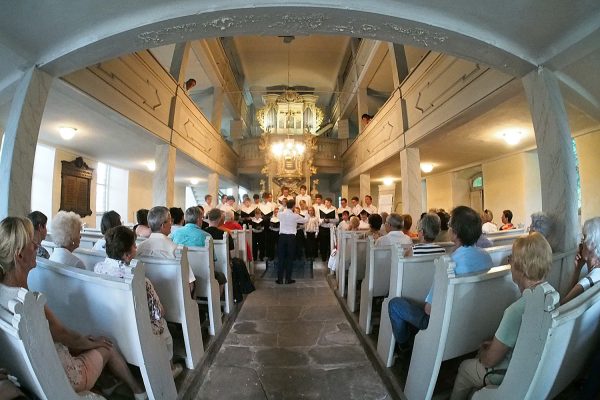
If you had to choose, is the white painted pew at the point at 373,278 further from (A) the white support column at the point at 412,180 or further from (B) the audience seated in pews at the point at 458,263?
(A) the white support column at the point at 412,180

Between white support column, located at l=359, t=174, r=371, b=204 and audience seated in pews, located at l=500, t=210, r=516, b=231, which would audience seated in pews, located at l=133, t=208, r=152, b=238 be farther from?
white support column, located at l=359, t=174, r=371, b=204

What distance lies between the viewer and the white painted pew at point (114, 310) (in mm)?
1369

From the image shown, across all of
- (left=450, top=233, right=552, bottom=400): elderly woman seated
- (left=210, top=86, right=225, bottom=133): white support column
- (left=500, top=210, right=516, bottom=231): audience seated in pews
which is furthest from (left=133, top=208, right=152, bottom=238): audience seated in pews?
(left=210, top=86, right=225, bottom=133): white support column

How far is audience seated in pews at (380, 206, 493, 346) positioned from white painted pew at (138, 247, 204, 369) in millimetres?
1446

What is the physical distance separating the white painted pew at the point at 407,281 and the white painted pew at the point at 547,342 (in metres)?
0.92

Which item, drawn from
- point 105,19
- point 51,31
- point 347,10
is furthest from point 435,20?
point 51,31

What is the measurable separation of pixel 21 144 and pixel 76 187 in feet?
17.3

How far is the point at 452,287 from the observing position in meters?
1.42

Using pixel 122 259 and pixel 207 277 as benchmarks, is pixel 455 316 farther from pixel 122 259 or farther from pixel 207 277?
pixel 207 277

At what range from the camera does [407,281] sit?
6.79 feet

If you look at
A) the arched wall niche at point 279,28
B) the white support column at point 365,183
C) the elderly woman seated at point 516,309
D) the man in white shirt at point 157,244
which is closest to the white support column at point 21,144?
the arched wall niche at point 279,28

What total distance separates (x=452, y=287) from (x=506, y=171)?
670cm

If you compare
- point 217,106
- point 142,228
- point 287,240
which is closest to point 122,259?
point 142,228

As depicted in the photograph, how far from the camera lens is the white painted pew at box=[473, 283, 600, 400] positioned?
95 cm
